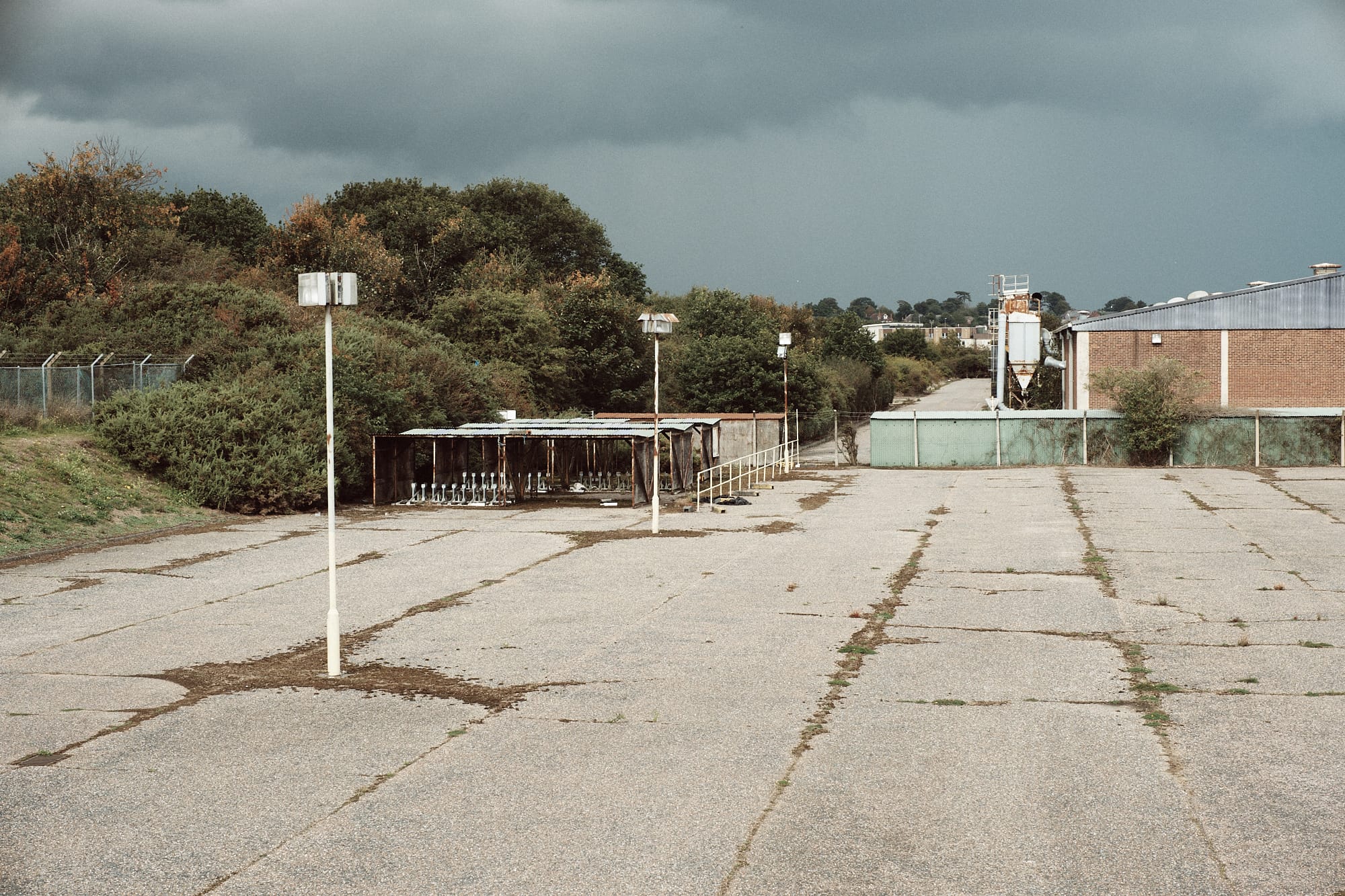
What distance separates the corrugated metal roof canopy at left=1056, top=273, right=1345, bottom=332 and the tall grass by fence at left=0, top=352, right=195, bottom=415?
134 ft

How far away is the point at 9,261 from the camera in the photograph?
40688 millimetres

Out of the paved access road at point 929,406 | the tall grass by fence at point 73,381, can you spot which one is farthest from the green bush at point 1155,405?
the tall grass by fence at point 73,381

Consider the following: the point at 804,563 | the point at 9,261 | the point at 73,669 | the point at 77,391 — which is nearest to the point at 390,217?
the point at 9,261

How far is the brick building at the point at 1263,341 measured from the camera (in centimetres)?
4975

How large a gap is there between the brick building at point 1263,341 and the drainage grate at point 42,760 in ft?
159

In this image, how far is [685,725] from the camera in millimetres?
10273

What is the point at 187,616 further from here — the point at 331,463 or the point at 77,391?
the point at 77,391

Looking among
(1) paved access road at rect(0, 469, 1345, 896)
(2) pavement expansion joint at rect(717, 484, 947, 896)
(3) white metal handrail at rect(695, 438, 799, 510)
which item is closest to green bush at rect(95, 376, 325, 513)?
(1) paved access road at rect(0, 469, 1345, 896)

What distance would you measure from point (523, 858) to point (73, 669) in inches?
316

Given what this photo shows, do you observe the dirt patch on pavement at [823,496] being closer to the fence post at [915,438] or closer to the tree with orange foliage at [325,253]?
the fence post at [915,438]

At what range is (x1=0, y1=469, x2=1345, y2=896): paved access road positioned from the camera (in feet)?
23.4

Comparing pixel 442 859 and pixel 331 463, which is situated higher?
pixel 331 463

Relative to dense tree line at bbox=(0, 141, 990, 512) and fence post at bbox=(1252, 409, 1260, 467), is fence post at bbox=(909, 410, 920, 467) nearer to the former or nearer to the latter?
fence post at bbox=(1252, 409, 1260, 467)

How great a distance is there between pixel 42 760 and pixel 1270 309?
51888 mm
